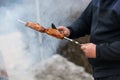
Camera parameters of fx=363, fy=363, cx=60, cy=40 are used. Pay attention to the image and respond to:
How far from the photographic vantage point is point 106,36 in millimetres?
2787

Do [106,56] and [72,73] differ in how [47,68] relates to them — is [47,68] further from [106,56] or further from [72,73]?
[106,56]

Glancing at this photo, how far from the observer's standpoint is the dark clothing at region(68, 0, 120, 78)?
8.81ft

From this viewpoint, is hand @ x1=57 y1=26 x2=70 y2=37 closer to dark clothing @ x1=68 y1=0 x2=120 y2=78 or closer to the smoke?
dark clothing @ x1=68 y1=0 x2=120 y2=78

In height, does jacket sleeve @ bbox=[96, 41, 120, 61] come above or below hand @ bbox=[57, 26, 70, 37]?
below

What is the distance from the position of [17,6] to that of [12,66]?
0.90 m

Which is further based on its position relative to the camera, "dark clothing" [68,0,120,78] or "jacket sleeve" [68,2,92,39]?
"jacket sleeve" [68,2,92,39]

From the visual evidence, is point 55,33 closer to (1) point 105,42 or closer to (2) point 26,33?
(1) point 105,42

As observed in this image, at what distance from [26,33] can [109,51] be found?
2.59 m

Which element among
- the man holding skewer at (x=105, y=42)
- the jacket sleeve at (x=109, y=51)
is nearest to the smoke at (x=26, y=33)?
the man holding skewer at (x=105, y=42)

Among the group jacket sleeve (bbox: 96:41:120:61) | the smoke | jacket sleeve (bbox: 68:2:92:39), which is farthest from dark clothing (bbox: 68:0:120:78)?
the smoke

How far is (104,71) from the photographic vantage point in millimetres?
2854

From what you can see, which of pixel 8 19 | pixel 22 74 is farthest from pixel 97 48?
pixel 22 74

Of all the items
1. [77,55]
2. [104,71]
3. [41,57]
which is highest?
[77,55]

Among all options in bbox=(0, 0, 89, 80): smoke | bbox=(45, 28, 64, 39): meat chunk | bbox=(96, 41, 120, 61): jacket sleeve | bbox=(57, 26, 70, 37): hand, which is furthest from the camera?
bbox=(0, 0, 89, 80): smoke
